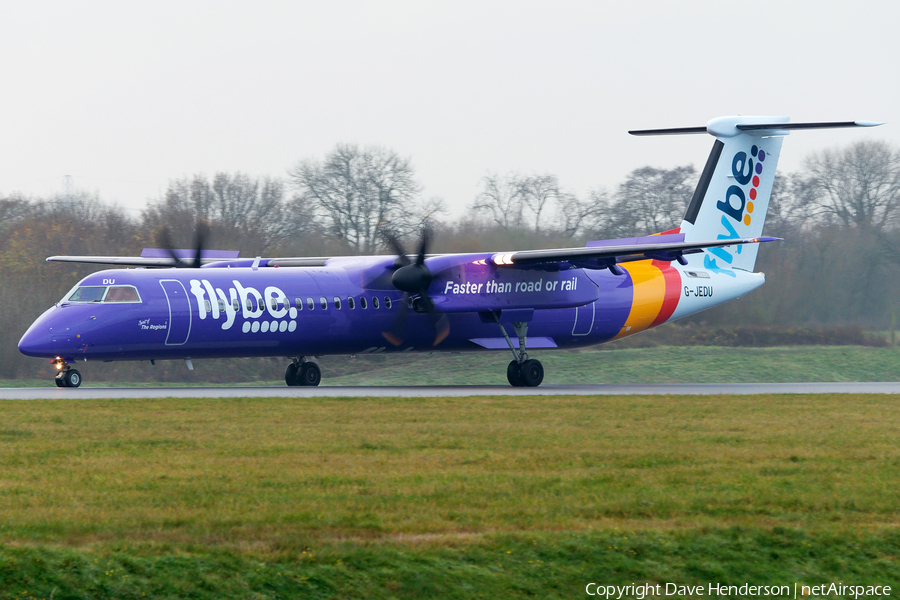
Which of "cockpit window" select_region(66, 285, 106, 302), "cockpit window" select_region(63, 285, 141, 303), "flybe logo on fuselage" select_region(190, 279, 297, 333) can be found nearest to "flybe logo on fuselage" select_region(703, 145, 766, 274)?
"flybe logo on fuselage" select_region(190, 279, 297, 333)

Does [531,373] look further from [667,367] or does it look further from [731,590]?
[731,590]

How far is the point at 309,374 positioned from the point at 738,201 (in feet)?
42.1

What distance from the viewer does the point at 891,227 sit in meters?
39.0

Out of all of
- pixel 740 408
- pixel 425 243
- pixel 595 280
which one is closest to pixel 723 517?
pixel 740 408

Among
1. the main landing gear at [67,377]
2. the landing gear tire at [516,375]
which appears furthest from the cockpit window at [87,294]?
the landing gear tire at [516,375]

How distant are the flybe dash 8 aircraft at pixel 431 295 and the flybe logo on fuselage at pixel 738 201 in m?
0.04

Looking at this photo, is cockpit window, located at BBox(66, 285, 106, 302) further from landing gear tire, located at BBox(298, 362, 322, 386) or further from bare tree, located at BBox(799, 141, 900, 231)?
bare tree, located at BBox(799, 141, 900, 231)

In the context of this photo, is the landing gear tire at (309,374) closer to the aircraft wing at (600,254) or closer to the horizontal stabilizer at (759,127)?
the aircraft wing at (600,254)

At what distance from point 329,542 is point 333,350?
52.4ft

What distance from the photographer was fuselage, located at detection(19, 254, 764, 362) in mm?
20031

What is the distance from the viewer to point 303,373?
81.1ft

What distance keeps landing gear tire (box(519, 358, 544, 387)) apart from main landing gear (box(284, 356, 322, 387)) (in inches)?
199

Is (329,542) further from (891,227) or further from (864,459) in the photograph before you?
(891,227)

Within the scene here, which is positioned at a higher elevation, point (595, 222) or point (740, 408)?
point (595, 222)
